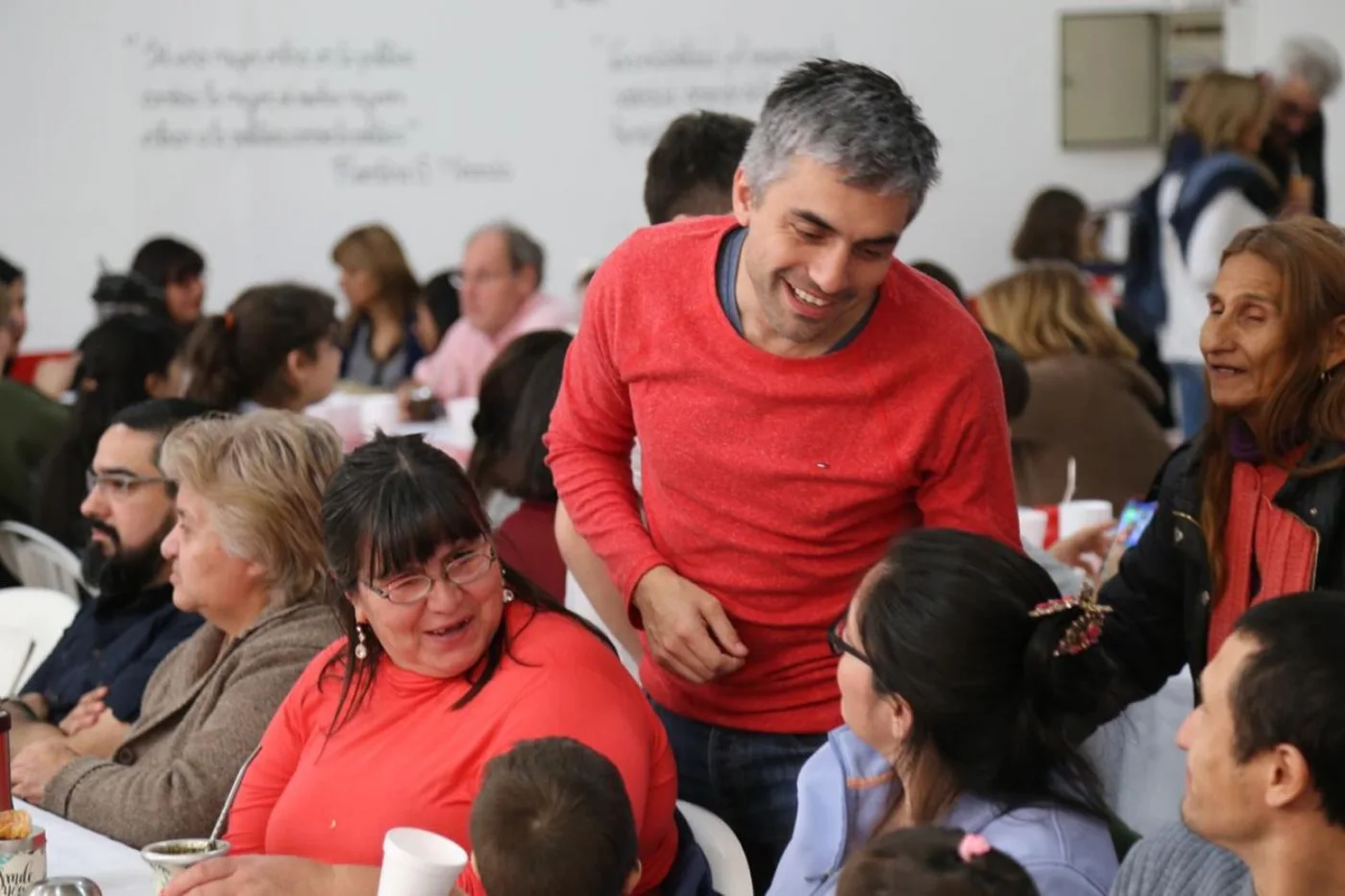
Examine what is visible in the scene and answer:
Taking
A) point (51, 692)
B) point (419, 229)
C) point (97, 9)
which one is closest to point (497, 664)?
point (51, 692)

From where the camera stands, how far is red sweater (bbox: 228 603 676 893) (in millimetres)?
2062

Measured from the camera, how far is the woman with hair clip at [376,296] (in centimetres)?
697

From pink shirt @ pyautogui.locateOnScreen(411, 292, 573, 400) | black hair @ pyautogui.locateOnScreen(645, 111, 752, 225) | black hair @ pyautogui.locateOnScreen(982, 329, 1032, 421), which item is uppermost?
black hair @ pyautogui.locateOnScreen(645, 111, 752, 225)

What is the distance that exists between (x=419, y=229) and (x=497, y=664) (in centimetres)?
566

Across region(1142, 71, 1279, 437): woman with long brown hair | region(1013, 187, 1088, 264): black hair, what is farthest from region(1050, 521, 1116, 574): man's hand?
region(1013, 187, 1088, 264): black hair

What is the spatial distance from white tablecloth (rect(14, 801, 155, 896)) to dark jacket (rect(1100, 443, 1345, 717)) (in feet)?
4.02

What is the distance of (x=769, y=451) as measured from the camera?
206 centimetres

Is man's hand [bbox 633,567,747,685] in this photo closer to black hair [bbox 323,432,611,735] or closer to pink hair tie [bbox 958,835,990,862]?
black hair [bbox 323,432,611,735]

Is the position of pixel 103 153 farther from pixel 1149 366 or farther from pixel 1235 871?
pixel 1235 871

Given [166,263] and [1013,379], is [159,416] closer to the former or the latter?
[1013,379]

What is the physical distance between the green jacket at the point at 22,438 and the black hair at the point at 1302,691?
11.7 feet

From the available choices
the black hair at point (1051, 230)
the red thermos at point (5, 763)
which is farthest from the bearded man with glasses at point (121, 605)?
the black hair at point (1051, 230)

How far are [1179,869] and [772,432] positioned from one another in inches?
25.9

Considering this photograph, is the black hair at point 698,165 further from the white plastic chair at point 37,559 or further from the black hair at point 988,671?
the white plastic chair at point 37,559
